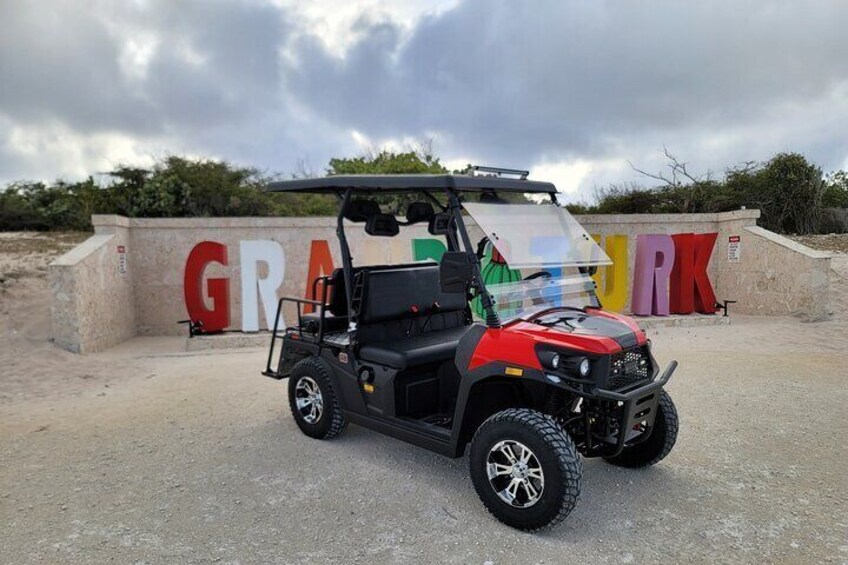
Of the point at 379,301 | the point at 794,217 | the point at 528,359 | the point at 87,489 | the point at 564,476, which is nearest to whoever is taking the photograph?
the point at 564,476

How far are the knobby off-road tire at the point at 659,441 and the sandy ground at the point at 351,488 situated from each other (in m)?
0.11

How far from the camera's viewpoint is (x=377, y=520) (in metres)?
3.50

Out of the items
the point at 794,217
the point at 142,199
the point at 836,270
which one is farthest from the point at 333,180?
the point at 794,217

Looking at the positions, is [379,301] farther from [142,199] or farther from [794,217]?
[794,217]

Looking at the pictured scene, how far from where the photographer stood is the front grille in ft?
11.1

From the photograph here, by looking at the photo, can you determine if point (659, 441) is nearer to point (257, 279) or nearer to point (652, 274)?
point (257, 279)

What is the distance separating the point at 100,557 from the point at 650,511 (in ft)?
10.6

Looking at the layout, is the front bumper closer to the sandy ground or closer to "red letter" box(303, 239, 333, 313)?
the sandy ground

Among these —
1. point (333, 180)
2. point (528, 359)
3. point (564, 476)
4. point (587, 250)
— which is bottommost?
point (564, 476)

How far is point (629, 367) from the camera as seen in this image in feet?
11.7

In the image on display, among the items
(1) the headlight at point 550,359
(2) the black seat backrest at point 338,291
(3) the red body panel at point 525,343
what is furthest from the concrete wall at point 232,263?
(1) the headlight at point 550,359

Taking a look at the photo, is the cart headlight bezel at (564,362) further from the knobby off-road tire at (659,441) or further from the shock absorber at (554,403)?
the knobby off-road tire at (659,441)

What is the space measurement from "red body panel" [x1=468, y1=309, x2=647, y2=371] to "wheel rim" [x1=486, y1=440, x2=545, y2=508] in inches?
19.3

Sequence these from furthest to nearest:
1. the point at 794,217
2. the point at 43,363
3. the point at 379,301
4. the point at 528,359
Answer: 1. the point at 794,217
2. the point at 43,363
3. the point at 379,301
4. the point at 528,359
